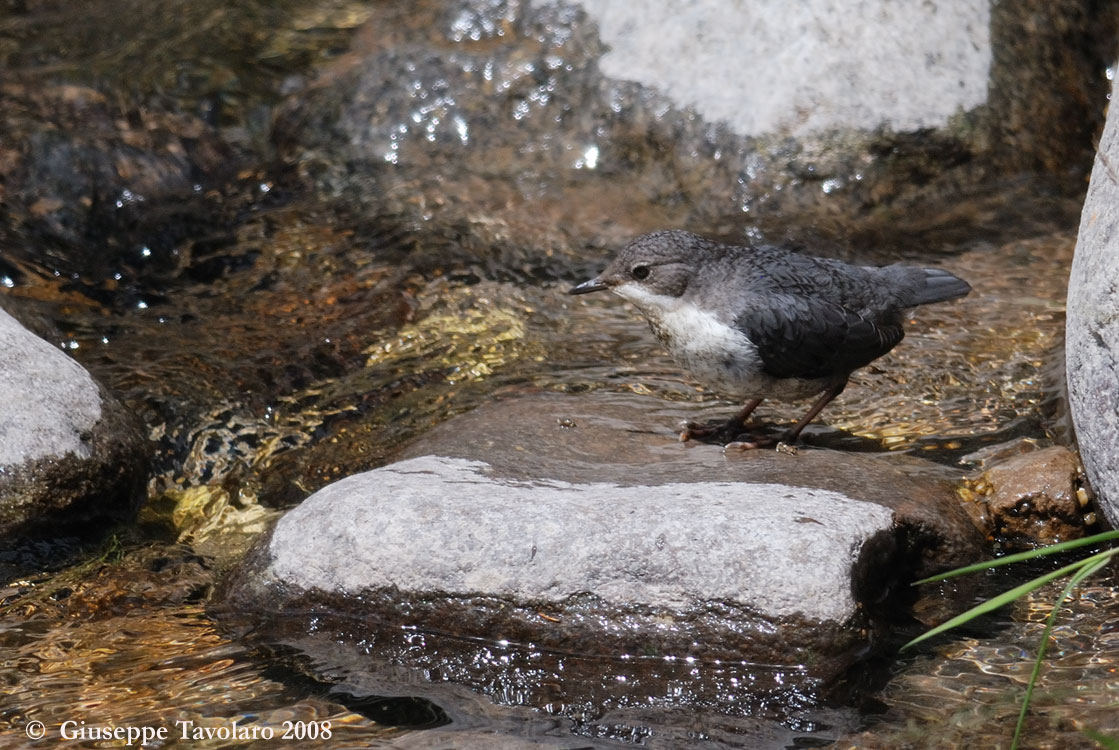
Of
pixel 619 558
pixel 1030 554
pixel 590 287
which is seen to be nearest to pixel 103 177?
pixel 590 287

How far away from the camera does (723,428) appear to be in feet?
17.6

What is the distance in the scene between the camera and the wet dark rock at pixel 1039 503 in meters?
4.59

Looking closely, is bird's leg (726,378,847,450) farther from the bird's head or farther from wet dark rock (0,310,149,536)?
wet dark rock (0,310,149,536)

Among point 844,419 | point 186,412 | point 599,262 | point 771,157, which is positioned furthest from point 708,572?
point 771,157

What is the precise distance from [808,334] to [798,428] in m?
0.50

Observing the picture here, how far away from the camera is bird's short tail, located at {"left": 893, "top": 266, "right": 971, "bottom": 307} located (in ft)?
17.5

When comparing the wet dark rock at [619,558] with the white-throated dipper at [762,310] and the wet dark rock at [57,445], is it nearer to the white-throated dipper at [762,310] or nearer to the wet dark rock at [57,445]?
the white-throated dipper at [762,310]

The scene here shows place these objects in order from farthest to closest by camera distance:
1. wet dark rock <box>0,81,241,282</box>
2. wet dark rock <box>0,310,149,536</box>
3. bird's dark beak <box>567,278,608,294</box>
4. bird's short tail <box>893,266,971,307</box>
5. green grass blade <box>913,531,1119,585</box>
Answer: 1. wet dark rock <box>0,81,241,282</box>
2. bird's short tail <box>893,266,971,307</box>
3. bird's dark beak <box>567,278,608,294</box>
4. wet dark rock <box>0,310,149,536</box>
5. green grass blade <box>913,531,1119,585</box>

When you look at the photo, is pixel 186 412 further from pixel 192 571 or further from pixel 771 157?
pixel 771 157

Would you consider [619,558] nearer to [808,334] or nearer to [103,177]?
[808,334]

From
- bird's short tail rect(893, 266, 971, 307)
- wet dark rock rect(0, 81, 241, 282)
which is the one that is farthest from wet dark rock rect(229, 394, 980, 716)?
wet dark rock rect(0, 81, 241, 282)

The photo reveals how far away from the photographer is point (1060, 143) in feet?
26.0

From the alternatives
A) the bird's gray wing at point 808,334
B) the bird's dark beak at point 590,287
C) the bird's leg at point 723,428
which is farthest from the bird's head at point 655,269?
the bird's leg at point 723,428

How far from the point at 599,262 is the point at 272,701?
3.97 meters
